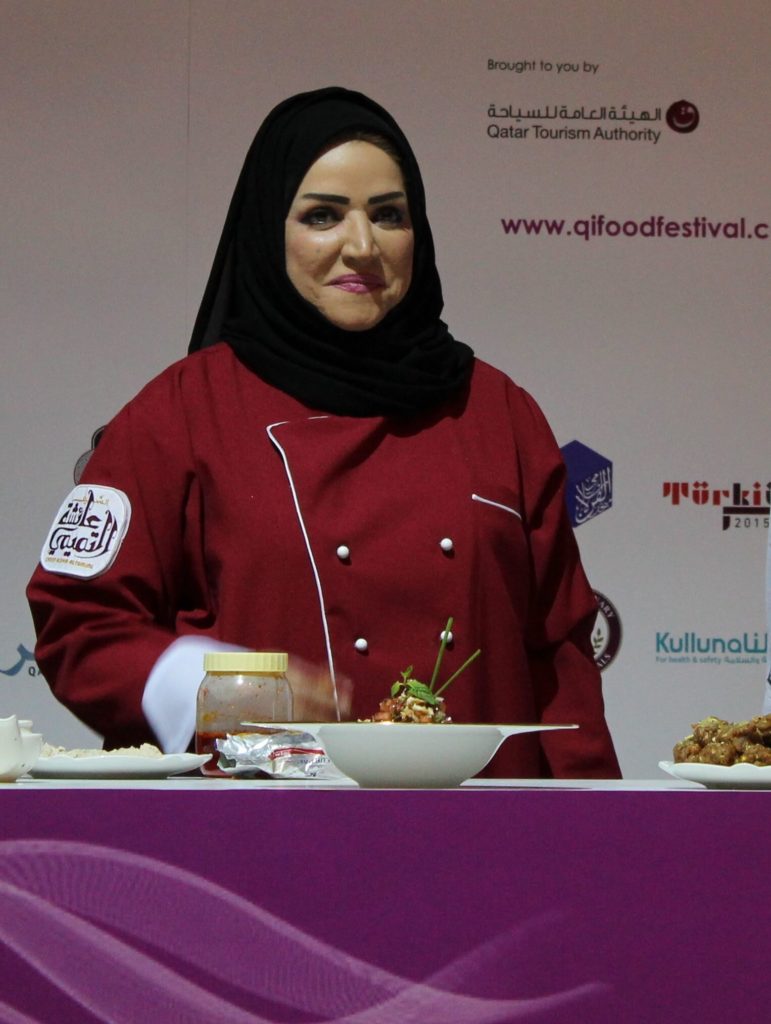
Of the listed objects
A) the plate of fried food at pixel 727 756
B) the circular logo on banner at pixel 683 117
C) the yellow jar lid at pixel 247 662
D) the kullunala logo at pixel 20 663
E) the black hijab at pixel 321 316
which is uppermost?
the circular logo on banner at pixel 683 117

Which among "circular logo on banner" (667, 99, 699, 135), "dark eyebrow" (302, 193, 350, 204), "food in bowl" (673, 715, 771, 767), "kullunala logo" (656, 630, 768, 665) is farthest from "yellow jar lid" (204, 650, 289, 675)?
"circular logo on banner" (667, 99, 699, 135)

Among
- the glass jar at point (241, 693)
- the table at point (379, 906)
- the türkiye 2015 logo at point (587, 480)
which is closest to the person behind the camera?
the table at point (379, 906)

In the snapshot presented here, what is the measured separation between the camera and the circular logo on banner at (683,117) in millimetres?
3213

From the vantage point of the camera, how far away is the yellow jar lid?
1.34 metres

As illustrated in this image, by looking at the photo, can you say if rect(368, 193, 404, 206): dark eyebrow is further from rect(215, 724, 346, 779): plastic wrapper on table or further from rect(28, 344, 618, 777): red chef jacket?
rect(215, 724, 346, 779): plastic wrapper on table

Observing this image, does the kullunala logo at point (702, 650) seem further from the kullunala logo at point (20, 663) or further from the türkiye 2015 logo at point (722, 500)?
the kullunala logo at point (20, 663)

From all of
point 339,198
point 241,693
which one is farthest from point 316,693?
point 339,198

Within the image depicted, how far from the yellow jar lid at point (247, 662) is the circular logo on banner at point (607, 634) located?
1.83 m

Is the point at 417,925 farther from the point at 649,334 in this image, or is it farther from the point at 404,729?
the point at 649,334

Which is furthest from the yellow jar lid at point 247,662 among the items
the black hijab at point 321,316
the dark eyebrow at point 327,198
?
the dark eyebrow at point 327,198

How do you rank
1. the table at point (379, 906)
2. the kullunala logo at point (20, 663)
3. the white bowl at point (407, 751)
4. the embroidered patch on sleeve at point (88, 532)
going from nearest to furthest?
1. the table at point (379, 906)
2. the white bowl at point (407, 751)
3. the embroidered patch on sleeve at point (88, 532)
4. the kullunala logo at point (20, 663)

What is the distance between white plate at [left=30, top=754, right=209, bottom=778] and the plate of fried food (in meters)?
0.35

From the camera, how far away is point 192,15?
10.3ft

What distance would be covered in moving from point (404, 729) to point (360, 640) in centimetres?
77
